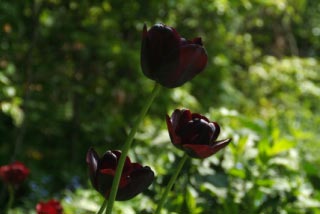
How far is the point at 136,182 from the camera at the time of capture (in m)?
0.94

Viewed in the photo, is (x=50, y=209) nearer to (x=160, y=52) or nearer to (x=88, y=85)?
(x=160, y=52)

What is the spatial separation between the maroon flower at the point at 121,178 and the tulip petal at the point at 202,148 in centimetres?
8

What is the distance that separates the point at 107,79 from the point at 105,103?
16 centimetres

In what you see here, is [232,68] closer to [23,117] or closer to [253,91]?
[253,91]

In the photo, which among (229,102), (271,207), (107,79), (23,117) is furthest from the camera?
(229,102)

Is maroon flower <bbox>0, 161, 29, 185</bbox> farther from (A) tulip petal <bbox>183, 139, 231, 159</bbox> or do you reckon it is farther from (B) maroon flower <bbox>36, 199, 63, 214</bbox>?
(A) tulip petal <bbox>183, 139, 231, 159</bbox>

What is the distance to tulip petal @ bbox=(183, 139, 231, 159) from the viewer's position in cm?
96

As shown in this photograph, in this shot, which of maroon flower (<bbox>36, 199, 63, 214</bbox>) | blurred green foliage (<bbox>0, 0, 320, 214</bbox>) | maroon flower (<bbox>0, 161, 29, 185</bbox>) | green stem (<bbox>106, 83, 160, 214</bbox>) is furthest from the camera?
blurred green foliage (<bbox>0, 0, 320, 214</bbox>)

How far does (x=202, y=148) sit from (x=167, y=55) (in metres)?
0.17

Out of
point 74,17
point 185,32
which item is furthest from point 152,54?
Answer: point 185,32

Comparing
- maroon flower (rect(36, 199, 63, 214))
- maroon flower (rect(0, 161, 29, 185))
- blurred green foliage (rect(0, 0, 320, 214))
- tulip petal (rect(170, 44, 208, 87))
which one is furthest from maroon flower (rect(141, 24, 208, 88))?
blurred green foliage (rect(0, 0, 320, 214))

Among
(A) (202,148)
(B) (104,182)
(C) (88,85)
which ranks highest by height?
(C) (88,85)

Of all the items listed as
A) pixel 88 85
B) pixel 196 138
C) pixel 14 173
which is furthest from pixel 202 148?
pixel 88 85

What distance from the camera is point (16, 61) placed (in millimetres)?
3436
